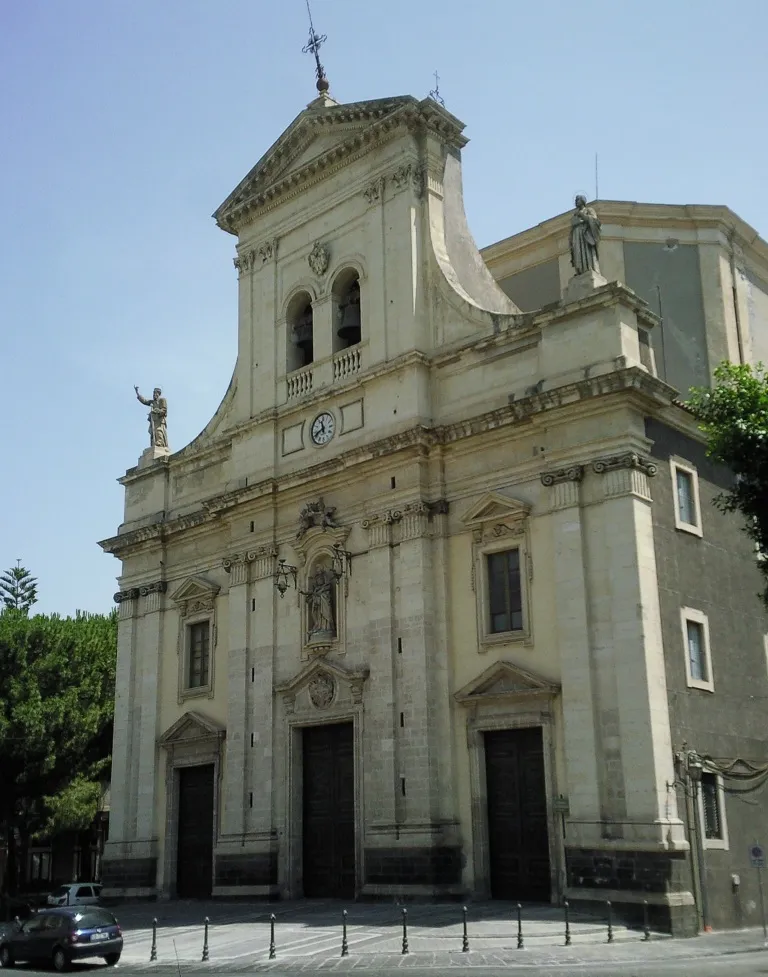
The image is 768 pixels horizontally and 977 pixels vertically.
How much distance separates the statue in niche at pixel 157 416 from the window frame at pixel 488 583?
14719 mm

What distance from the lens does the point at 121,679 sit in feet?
115

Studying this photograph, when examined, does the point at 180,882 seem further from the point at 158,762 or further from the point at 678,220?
the point at 678,220

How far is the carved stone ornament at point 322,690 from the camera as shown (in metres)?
28.6

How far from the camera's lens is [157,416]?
3759 cm

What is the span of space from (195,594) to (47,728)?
11.4 m

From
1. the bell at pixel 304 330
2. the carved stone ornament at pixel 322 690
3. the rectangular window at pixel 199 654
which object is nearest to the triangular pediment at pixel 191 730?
the rectangular window at pixel 199 654

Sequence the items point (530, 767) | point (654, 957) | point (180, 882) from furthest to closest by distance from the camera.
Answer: point (180, 882)
point (530, 767)
point (654, 957)

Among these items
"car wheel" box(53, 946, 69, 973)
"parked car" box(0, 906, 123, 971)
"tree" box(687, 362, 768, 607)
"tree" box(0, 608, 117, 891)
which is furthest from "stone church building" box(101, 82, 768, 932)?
"tree" box(0, 608, 117, 891)

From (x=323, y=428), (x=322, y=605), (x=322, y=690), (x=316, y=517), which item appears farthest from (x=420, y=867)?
(x=323, y=428)

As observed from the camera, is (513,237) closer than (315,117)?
No

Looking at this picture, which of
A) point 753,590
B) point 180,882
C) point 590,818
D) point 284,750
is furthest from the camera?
point 180,882

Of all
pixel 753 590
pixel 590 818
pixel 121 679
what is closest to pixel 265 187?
pixel 121 679

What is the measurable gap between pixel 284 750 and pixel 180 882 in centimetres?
579

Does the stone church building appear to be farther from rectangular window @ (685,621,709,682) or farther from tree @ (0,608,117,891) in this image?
tree @ (0,608,117,891)
